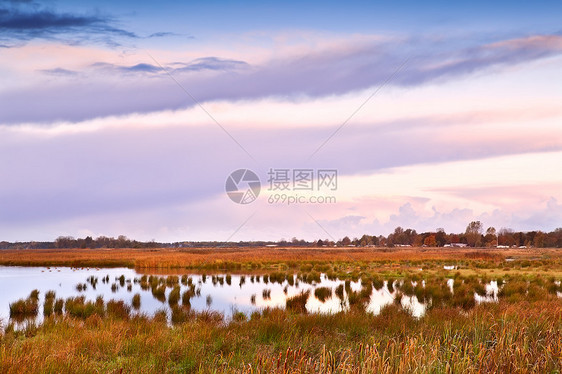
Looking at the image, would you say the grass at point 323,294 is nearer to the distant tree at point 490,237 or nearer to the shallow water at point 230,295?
the shallow water at point 230,295

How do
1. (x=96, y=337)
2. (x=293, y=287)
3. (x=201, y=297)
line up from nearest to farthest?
1. (x=96, y=337)
2. (x=201, y=297)
3. (x=293, y=287)

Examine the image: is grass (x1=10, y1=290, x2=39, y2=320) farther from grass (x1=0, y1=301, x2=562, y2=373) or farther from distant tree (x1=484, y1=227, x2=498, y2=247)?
distant tree (x1=484, y1=227, x2=498, y2=247)

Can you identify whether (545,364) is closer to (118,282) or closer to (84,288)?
(84,288)

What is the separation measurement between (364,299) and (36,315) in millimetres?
11983

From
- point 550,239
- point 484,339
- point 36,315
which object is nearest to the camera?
point 484,339

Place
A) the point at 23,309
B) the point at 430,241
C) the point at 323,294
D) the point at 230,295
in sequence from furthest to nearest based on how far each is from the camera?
the point at 430,241
the point at 230,295
the point at 323,294
the point at 23,309

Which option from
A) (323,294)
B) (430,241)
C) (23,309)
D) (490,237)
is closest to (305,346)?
(323,294)

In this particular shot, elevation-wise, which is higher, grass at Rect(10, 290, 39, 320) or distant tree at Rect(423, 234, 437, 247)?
grass at Rect(10, 290, 39, 320)

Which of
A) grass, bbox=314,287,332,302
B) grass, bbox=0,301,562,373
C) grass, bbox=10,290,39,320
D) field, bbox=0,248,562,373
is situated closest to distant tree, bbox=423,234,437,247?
grass, bbox=314,287,332,302

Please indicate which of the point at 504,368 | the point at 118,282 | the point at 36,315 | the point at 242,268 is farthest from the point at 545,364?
the point at 242,268

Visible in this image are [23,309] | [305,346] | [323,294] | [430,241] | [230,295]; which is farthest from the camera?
[430,241]

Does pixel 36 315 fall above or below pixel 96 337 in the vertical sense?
below

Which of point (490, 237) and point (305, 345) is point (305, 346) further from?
point (490, 237)

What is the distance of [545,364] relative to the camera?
17.8ft
